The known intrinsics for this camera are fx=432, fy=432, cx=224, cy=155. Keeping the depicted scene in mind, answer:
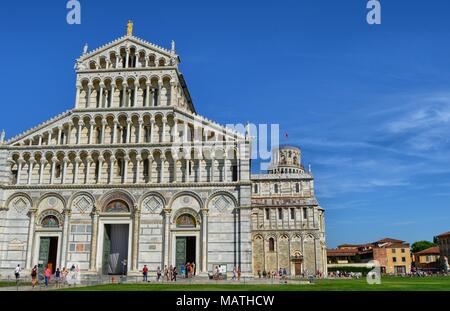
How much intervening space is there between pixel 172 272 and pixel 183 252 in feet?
8.15

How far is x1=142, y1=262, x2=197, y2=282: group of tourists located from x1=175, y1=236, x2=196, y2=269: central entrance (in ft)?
1.43

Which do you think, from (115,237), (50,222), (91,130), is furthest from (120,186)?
(50,222)

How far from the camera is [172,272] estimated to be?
3134 cm

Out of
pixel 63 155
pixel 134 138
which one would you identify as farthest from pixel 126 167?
pixel 63 155

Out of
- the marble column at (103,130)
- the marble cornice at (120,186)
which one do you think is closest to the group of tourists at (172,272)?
the marble cornice at (120,186)

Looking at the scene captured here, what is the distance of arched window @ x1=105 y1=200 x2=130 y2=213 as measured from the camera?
3438cm

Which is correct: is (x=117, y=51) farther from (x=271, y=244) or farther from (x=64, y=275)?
(x=271, y=244)

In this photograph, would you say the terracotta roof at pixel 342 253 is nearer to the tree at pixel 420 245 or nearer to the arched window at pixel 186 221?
the tree at pixel 420 245

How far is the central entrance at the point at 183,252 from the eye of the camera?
3341cm

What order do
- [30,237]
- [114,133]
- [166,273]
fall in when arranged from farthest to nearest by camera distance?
[114,133] < [30,237] < [166,273]

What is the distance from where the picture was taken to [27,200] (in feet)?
115
